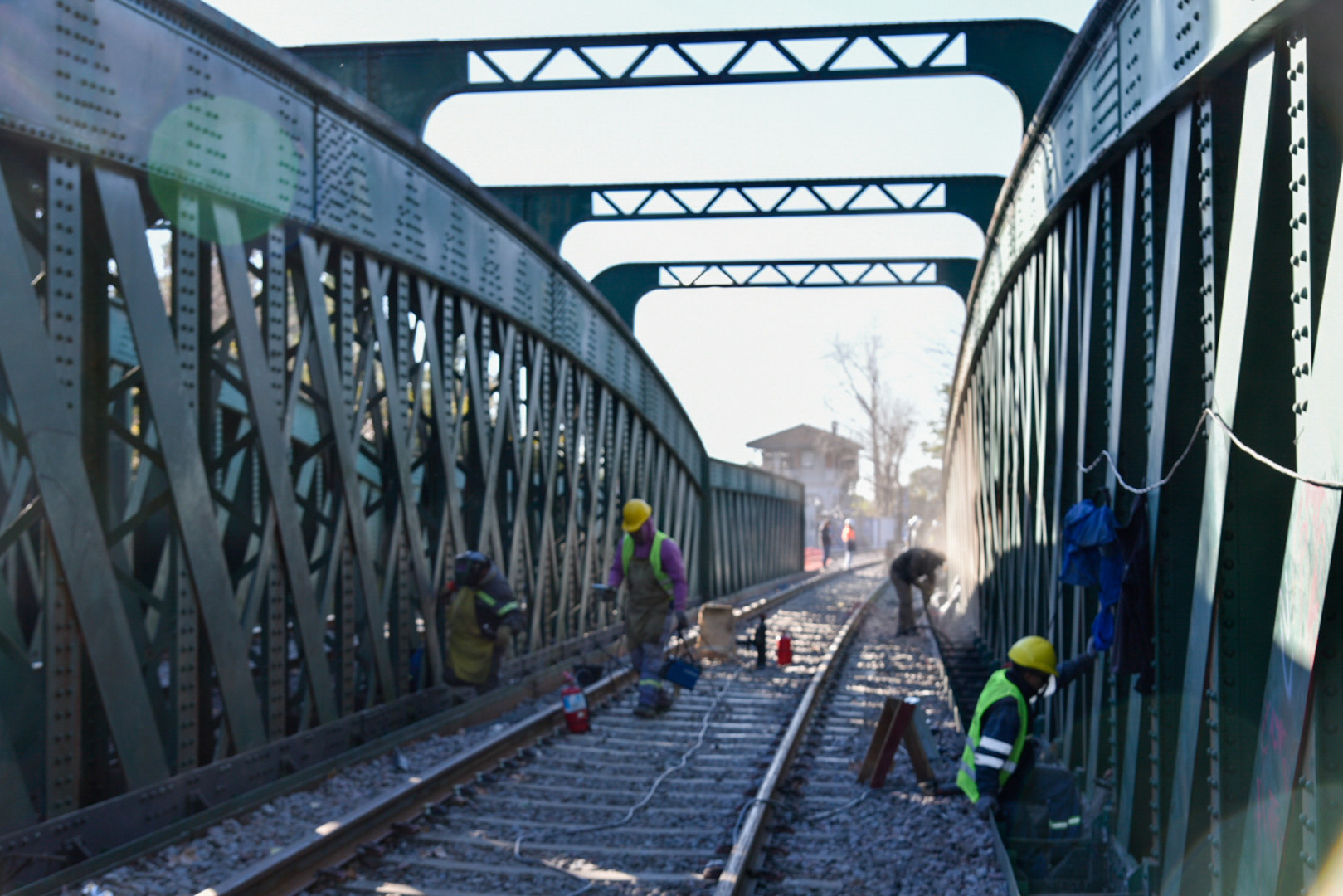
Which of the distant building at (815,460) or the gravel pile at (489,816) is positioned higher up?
the distant building at (815,460)

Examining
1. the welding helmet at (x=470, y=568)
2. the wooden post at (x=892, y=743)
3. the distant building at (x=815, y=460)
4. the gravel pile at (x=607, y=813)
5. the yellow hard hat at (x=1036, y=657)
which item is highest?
the distant building at (x=815, y=460)

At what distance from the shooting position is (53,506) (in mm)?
5406

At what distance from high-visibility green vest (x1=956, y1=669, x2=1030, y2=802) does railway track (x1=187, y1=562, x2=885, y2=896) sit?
3.74ft

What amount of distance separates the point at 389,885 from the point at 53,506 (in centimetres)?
240

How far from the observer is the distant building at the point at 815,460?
3524 inches

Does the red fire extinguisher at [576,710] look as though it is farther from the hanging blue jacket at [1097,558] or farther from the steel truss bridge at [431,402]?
the hanging blue jacket at [1097,558]

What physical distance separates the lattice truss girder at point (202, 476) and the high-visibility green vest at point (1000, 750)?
4206 mm

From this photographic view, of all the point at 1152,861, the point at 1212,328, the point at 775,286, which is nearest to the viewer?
the point at 1212,328

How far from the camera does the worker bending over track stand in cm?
1753

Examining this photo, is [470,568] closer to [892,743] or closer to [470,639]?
[470,639]

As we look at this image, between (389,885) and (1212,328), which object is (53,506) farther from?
(1212,328)

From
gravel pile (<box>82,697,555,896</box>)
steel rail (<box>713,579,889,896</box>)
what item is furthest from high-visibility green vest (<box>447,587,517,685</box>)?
steel rail (<box>713,579,889,896</box>)

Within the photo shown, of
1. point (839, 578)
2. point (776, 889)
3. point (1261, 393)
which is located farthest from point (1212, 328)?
point (839, 578)

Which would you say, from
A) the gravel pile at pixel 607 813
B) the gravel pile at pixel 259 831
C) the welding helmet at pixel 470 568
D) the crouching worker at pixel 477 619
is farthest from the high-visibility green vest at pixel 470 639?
the gravel pile at pixel 259 831
